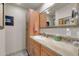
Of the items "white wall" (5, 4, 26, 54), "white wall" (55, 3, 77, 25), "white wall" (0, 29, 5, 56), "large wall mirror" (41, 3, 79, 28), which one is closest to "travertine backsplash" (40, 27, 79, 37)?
"large wall mirror" (41, 3, 79, 28)

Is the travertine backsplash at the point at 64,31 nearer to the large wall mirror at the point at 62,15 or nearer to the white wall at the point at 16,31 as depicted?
the large wall mirror at the point at 62,15

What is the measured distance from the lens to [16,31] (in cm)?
152

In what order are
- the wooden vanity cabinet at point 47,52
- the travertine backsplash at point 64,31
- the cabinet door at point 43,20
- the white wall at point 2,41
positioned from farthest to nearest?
the cabinet door at point 43,20, the white wall at point 2,41, the travertine backsplash at point 64,31, the wooden vanity cabinet at point 47,52

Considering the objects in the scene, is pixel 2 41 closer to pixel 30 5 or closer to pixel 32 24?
pixel 32 24

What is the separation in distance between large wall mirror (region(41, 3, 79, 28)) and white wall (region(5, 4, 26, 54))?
0.44 meters

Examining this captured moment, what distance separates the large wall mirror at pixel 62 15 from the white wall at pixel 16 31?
0.44 metres

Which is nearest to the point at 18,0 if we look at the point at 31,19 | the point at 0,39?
the point at 31,19

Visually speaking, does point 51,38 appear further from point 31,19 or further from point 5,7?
point 5,7

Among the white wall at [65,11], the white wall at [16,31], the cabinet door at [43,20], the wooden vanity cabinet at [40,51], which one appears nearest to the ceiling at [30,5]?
the white wall at [16,31]

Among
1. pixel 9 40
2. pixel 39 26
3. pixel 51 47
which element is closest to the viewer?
pixel 51 47

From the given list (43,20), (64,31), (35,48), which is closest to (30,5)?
(43,20)

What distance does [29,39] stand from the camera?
159 centimetres

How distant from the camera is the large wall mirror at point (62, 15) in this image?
140 cm

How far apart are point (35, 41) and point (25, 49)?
0.23 m
